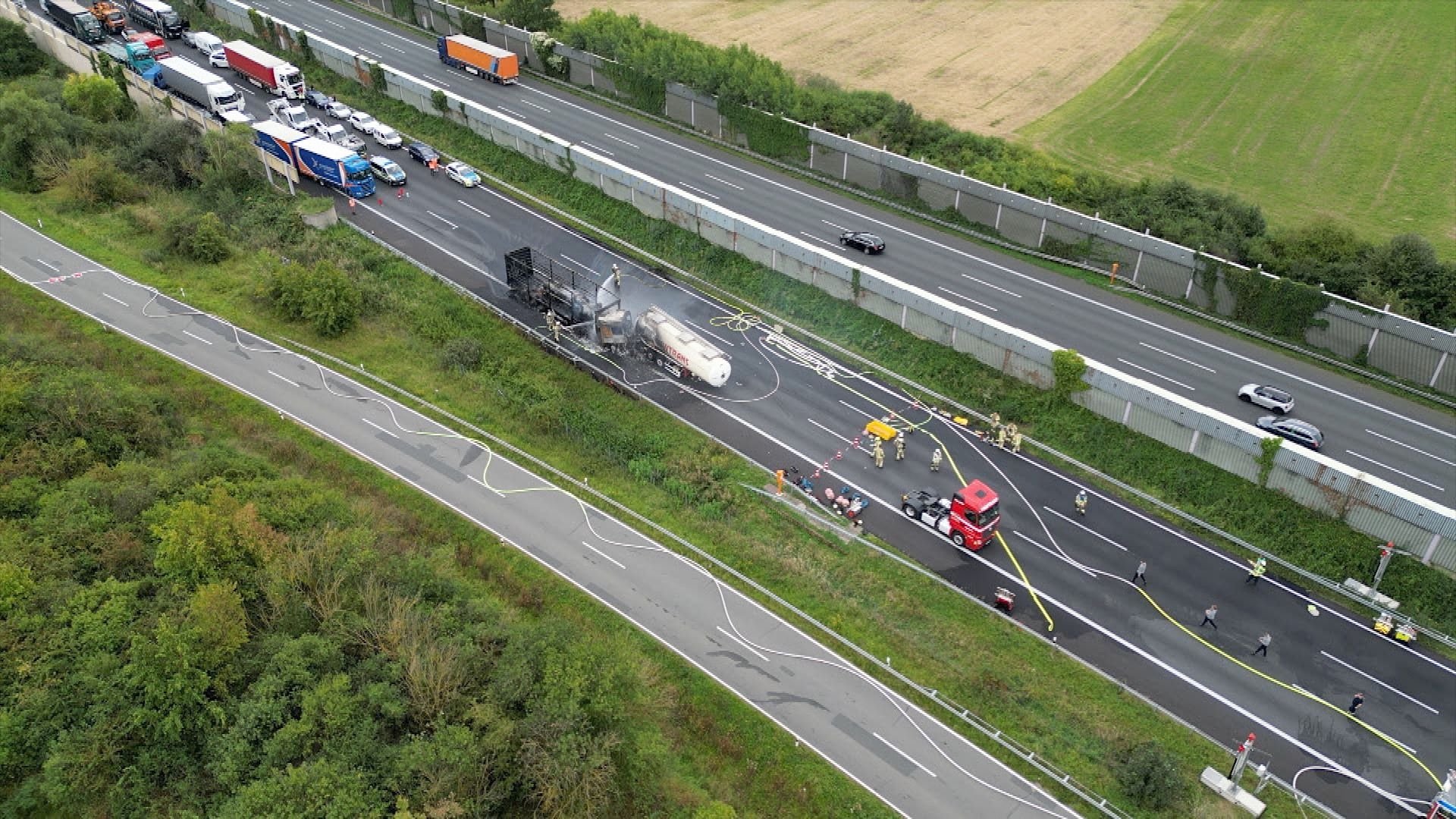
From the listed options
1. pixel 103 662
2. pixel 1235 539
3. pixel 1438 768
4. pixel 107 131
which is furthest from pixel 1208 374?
pixel 107 131

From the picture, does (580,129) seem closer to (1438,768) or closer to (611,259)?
(611,259)

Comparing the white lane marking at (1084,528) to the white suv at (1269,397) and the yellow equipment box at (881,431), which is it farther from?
the white suv at (1269,397)

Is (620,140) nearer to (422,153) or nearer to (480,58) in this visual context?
(422,153)

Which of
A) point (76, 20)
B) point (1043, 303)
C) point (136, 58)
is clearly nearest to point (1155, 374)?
point (1043, 303)

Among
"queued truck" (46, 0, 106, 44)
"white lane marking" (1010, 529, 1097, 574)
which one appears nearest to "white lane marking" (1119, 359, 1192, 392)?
"white lane marking" (1010, 529, 1097, 574)

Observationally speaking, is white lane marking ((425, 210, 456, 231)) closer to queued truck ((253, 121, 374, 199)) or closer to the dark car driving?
queued truck ((253, 121, 374, 199))

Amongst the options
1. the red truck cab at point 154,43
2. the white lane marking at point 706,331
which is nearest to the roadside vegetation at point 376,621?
the white lane marking at point 706,331
